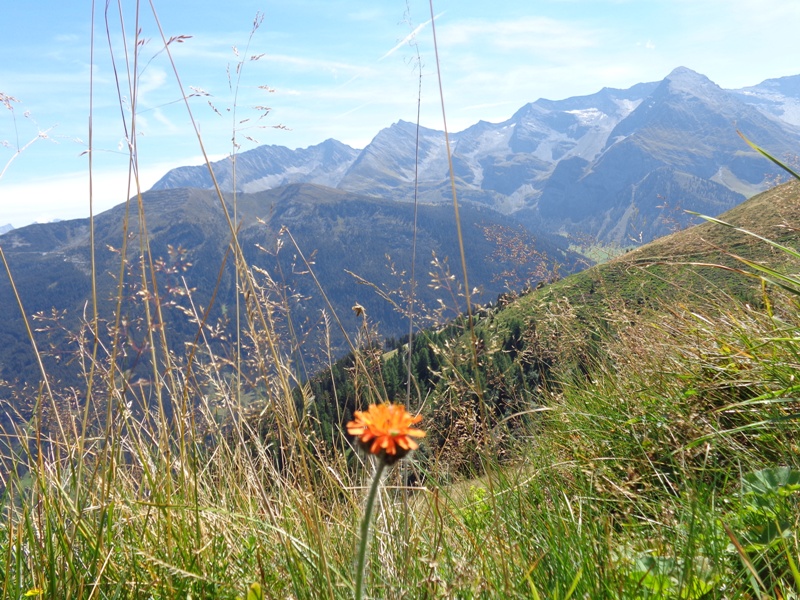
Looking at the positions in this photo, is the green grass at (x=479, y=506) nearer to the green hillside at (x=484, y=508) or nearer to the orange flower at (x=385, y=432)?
the green hillside at (x=484, y=508)

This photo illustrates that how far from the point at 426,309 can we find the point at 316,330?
83 centimetres

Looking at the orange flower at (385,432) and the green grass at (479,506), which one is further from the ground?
the orange flower at (385,432)

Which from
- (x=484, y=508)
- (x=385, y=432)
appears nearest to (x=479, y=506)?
(x=484, y=508)

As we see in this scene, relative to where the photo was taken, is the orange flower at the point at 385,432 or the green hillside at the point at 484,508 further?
the green hillside at the point at 484,508

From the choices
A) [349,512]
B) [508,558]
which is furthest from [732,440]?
[349,512]

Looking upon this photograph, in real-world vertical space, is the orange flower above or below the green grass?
above

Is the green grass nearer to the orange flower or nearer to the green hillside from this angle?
the green hillside

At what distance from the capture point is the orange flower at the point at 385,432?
800 millimetres

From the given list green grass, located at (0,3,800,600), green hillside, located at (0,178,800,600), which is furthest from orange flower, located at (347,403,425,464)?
green grass, located at (0,3,800,600)

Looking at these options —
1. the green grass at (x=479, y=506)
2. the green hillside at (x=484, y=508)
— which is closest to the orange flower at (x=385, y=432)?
the green hillside at (x=484, y=508)

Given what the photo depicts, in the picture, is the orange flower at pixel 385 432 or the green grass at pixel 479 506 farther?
the green grass at pixel 479 506

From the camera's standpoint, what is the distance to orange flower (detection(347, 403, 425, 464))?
80 cm

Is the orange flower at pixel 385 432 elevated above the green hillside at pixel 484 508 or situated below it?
above

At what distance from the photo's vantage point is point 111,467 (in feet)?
5.75
